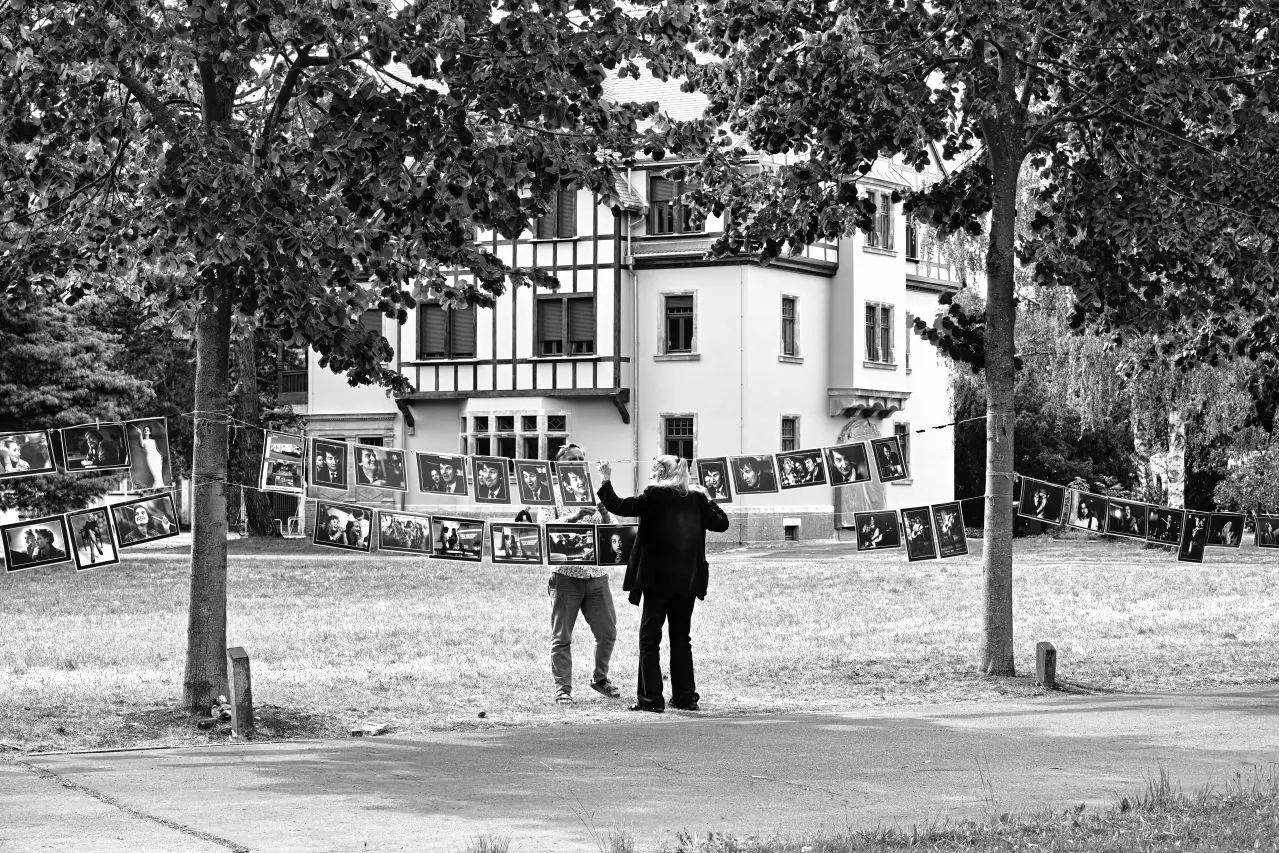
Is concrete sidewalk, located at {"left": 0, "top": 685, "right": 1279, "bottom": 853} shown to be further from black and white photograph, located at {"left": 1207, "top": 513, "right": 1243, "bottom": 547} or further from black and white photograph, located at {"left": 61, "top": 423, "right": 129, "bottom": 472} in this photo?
black and white photograph, located at {"left": 1207, "top": 513, "right": 1243, "bottom": 547}

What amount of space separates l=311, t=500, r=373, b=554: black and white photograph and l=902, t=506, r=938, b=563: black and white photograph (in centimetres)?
515

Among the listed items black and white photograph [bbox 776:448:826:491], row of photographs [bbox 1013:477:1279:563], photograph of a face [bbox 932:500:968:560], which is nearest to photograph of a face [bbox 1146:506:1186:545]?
row of photographs [bbox 1013:477:1279:563]

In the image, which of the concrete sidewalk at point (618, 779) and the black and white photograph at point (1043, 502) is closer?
the concrete sidewalk at point (618, 779)

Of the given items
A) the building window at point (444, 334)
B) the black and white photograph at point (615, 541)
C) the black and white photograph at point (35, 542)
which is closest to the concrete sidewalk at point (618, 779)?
the black and white photograph at point (615, 541)

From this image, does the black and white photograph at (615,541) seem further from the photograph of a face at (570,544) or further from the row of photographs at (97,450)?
the row of photographs at (97,450)

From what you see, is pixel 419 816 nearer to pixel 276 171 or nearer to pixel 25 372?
pixel 276 171

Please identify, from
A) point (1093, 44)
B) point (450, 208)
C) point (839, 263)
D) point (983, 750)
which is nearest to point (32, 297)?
point (450, 208)

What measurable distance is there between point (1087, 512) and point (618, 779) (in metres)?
9.03

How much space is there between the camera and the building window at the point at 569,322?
4491 cm

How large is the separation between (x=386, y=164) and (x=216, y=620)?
3720 mm

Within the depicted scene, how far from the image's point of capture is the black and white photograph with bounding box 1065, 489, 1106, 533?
1664 centimetres

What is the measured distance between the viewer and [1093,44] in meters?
14.0

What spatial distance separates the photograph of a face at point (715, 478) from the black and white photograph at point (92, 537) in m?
5.57

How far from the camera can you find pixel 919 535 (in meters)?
15.9
